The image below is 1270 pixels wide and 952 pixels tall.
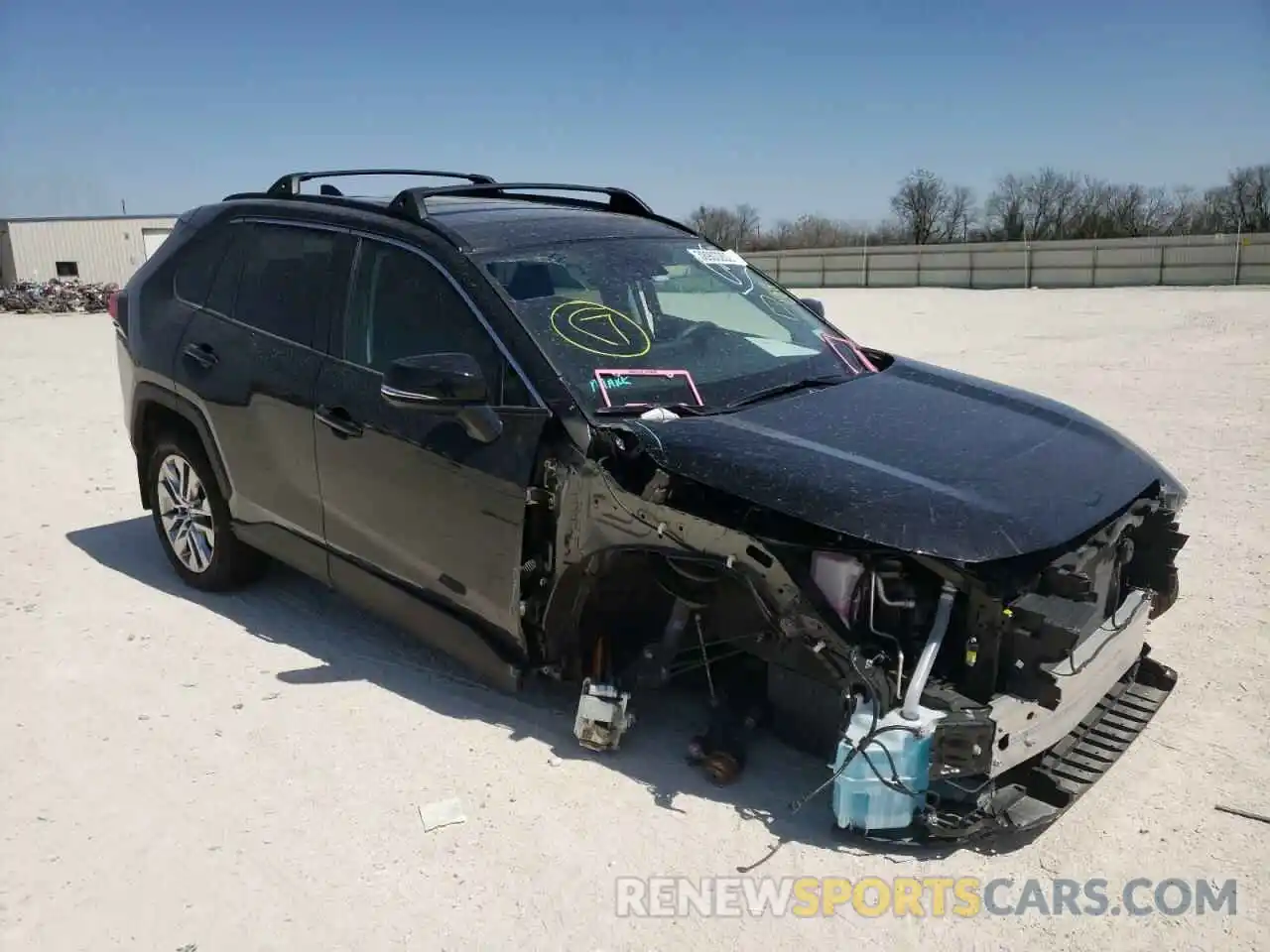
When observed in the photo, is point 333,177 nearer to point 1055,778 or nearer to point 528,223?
point 528,223

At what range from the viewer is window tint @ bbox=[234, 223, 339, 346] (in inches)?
178

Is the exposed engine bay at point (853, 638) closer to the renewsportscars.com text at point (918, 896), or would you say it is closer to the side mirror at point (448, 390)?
the renewsportscars.com text at point (918, 896)

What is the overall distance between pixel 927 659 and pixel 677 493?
90 centimetres

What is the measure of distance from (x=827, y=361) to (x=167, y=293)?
11.2 ft

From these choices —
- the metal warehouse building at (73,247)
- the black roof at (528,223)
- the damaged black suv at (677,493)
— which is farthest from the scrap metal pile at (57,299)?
the black roof at (528,223)

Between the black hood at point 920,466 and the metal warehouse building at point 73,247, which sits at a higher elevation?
the metal warehouse building at point 73,247

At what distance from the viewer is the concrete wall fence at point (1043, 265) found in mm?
36062

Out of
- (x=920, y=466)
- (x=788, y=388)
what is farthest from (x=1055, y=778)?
(x=788, y=388)

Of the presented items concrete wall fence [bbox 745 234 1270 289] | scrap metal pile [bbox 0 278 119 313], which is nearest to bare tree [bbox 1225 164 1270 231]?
concrete wall fence [bbox 745 234 1270 289]

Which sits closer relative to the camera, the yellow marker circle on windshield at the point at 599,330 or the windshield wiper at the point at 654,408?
the windshield wiper at the point at 654,408

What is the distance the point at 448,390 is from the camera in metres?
3.52

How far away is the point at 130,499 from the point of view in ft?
24.3

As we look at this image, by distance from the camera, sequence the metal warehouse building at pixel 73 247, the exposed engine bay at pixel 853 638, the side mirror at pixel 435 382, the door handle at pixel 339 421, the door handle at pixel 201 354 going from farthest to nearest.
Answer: the metal warehouse building at pixel 73 247 → the door handle at pixel 201 354 → the door handle at pixel 339 421 → the side mirror at pixel 435 382 → the exposed engine bay at pixel 853 638

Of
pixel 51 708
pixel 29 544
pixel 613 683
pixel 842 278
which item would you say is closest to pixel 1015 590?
pixel 613 683
